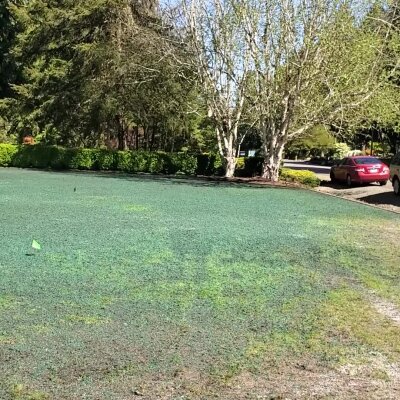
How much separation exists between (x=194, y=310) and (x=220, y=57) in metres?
21.6

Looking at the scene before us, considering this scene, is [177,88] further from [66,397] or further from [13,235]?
[66,397]

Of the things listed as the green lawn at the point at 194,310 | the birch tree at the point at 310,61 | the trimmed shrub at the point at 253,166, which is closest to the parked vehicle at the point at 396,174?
the birch tree at the point at 310,61

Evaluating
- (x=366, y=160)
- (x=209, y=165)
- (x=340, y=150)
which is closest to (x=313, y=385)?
(x=366, y=160)

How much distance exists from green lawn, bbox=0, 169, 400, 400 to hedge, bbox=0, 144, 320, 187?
804 inches

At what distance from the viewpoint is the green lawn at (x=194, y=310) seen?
154 inches

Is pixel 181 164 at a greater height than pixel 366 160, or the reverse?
pixel 366 160

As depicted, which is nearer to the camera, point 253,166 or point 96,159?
point 253,166

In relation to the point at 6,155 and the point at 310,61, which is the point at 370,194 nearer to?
the point at 310,61

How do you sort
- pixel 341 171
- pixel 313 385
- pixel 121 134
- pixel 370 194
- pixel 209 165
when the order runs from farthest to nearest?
pixel 121 134, pixel 209 165, pixel 341 171, pixel 370 194, pixel 313 385

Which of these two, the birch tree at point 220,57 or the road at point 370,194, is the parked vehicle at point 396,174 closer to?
the road at point 370,194

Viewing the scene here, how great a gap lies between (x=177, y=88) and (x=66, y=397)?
98.0 ft

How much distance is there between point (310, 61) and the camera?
2220 cm

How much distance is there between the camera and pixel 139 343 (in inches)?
181

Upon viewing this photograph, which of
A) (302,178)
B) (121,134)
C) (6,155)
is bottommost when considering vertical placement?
(302,178)
